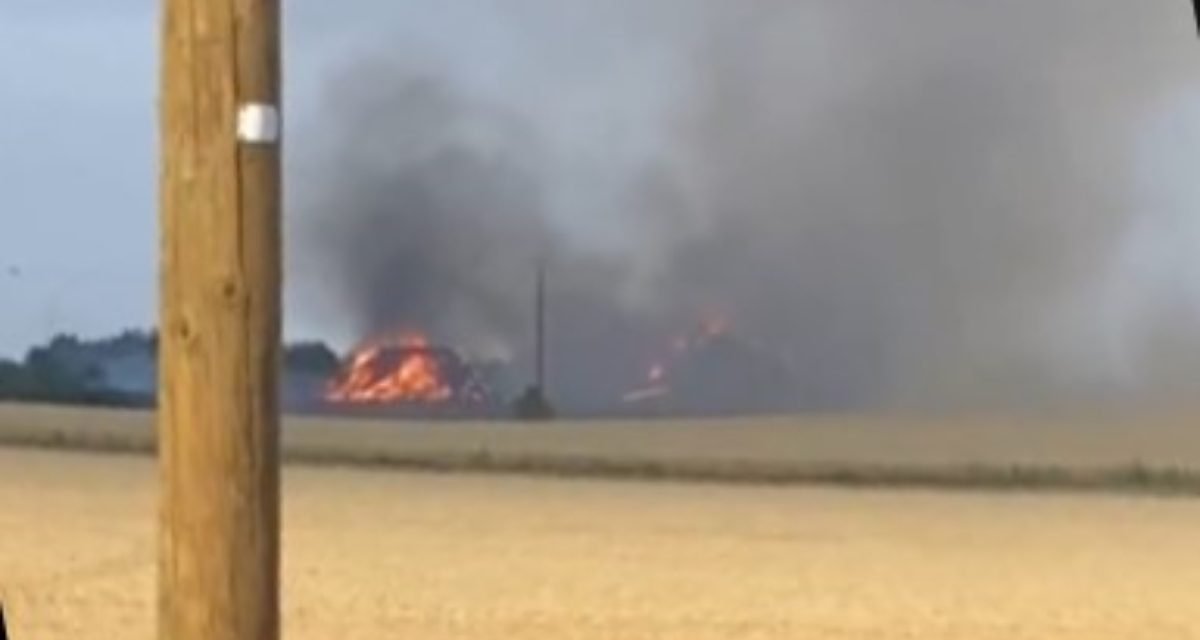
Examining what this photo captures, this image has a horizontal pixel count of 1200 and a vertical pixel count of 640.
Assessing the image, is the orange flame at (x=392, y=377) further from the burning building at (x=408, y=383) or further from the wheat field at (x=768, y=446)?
the wheat field at (x=768, y=446)

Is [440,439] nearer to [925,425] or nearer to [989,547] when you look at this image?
[925,425]

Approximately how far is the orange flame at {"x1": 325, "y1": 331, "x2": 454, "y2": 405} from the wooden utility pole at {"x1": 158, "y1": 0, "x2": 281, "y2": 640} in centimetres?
2440

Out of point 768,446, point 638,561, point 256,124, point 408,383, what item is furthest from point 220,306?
point 408,383

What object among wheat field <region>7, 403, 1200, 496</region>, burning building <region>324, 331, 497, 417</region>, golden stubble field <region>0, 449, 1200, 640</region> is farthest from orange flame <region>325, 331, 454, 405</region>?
golden stubble field <region>0, 449, 1200, 640</region>

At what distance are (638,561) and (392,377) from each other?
56.7ft

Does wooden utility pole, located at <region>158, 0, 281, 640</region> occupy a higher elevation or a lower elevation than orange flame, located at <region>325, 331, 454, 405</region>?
higher

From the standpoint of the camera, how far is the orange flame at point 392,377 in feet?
96.3

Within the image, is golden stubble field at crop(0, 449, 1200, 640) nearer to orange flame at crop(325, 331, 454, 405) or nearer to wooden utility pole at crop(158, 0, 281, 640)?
wooden utility pole at crop(158, 0, 281, 640)

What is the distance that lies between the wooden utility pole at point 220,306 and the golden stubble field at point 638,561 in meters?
6.07

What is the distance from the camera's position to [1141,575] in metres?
13.4

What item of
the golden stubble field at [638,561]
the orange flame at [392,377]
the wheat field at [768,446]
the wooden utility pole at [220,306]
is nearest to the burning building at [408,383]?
the orange flame at [392,377]

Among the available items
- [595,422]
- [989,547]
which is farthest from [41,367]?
[989,547]

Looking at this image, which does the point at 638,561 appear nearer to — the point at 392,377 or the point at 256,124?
the point at 256,124

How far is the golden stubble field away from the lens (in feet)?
35.8
